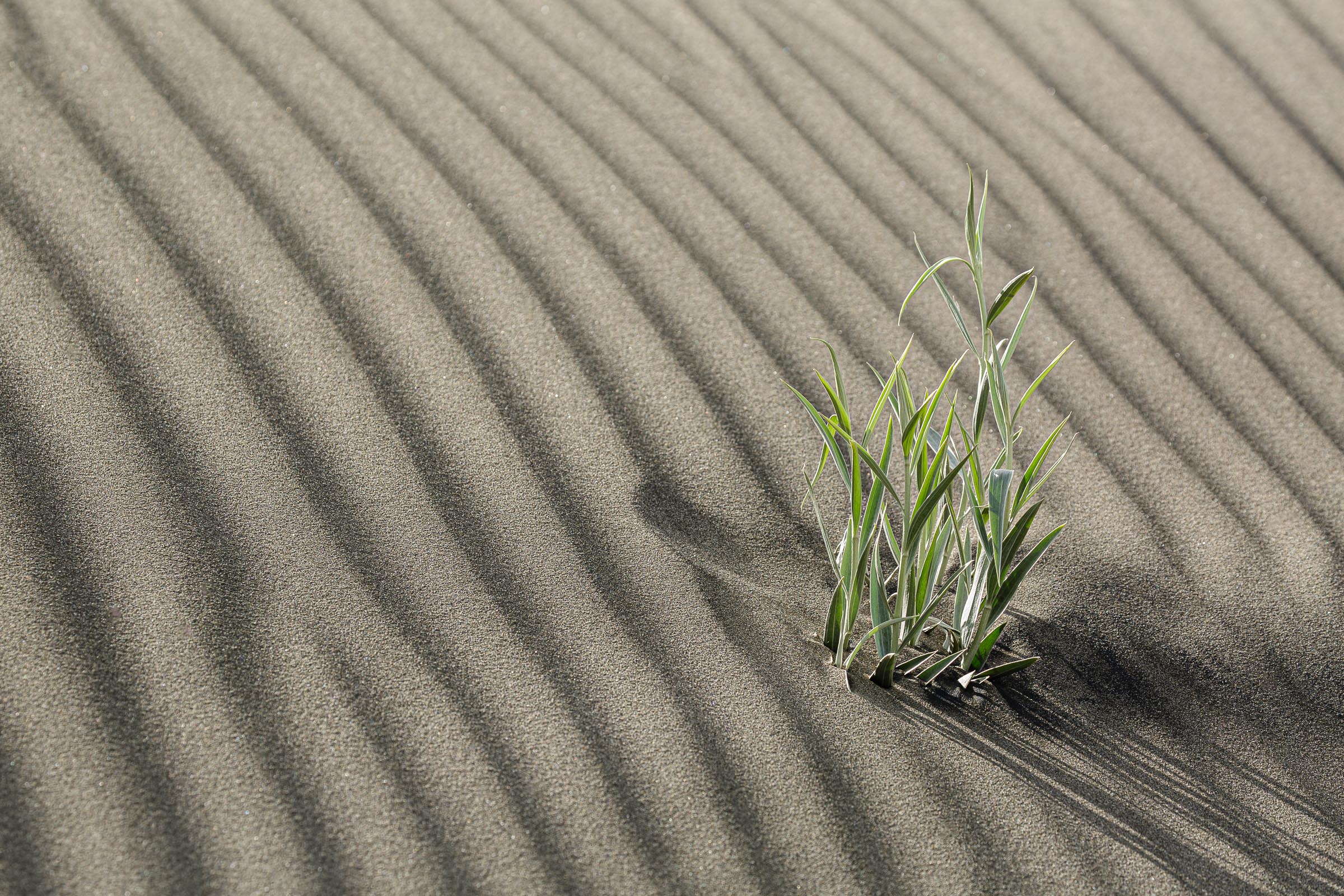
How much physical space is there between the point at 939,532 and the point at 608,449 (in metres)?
0.54

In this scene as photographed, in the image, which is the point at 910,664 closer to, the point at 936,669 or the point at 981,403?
the point at 936,669

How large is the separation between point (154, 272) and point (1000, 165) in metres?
1.66

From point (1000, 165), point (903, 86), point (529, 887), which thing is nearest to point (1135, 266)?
point (1000, 165)

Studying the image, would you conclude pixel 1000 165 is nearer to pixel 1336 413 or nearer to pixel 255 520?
pixel 1336 413

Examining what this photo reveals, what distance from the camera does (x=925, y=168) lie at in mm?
2301

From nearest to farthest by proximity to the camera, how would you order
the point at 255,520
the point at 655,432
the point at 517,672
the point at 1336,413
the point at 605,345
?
the point at 517,672 < the point at 255,520 < the point at 655,432 < the point at 605,345 < the point at 1336,413

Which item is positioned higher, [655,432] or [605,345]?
[605,345]

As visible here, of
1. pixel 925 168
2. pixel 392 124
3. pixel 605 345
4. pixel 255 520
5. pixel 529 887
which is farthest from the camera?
pixel 925 168

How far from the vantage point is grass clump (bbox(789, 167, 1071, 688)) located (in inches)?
45.1

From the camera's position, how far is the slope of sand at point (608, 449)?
1223 millimetres

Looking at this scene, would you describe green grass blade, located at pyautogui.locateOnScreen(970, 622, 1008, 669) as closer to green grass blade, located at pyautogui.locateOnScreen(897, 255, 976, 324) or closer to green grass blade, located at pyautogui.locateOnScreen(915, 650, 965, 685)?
green grass blade, located at pyautogui.locateOnScreen(915, 650, 965, 685)

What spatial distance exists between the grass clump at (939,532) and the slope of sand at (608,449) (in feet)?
0.27

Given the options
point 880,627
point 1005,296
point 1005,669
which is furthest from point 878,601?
point 1005,296

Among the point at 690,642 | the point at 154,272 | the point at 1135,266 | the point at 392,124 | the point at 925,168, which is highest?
the point at 392,124
